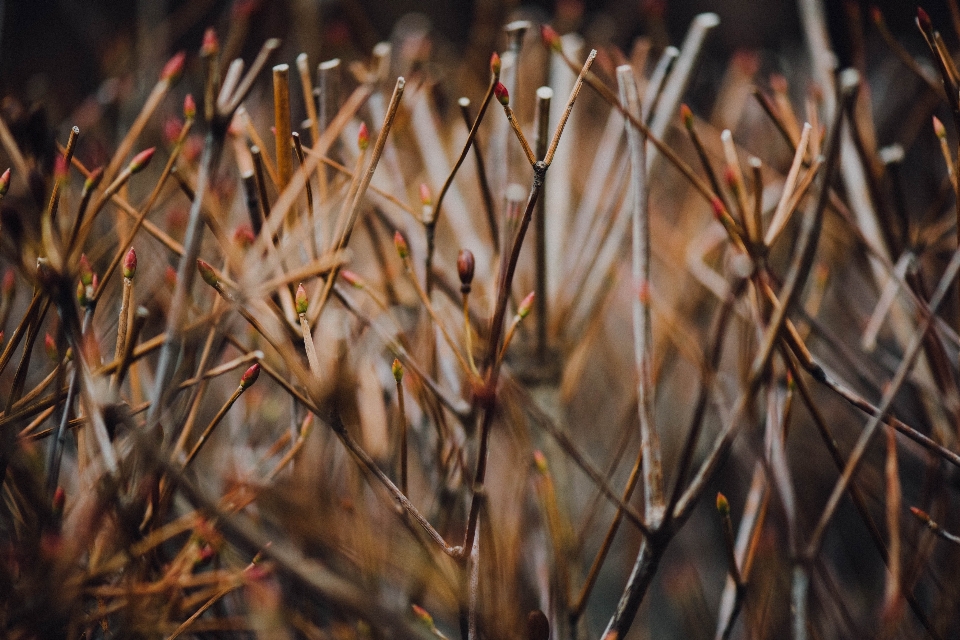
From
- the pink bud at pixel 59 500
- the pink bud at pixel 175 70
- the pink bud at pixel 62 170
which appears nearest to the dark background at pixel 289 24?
the pink bud at pixel 175 70

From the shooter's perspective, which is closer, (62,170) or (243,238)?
(62,170)

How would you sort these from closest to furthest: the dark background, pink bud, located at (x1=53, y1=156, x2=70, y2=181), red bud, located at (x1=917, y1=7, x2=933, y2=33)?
pink bud, located at (x1=53, y1=156, x2=70, y2=181) < red bud, located at (x1=917, y1=7, x2=933, y2=33) < the dark background

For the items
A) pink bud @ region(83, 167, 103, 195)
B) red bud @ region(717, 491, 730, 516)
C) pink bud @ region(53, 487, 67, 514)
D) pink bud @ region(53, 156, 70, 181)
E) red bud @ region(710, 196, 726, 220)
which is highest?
pink bud @ region(53, 156, 70, 181)

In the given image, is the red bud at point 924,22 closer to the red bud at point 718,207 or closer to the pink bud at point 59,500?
the red bud at point 718,207

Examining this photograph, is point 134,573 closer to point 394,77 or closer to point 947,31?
point 394,77

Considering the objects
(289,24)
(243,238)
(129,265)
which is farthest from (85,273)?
(289,24)

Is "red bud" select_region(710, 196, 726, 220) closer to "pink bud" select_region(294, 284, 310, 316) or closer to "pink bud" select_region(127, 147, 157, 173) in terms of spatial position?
"pink bud" select_region(294, 284, 310, 316)

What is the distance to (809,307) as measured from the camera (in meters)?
1.06

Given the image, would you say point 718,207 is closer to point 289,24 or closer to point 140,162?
point 140,162

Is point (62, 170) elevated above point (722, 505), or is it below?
above

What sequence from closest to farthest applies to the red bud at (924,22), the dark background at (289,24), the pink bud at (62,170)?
1. the pink bud at (62,170)
2. the red bud at (924,22)
3. the dark background at (289,24)

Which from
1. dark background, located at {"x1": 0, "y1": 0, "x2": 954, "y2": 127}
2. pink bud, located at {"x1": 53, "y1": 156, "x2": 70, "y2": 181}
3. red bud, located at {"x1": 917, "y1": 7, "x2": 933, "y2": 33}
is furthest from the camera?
dark background, located at {"x1": 0, "y1": 0, "x2": 954, "y2": 127}

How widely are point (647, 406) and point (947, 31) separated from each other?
2.30 m

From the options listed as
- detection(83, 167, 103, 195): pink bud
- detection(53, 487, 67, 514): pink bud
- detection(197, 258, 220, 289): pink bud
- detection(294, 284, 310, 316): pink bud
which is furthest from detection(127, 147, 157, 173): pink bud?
detection(53, 487, 67, 514): pink bud
